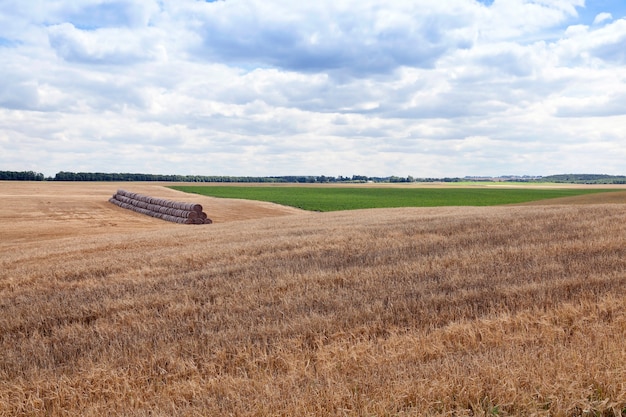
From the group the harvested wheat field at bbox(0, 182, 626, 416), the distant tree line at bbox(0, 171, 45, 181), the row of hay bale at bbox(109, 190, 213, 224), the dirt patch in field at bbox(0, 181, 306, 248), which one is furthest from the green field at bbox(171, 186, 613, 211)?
the distant tree line at bbox(0, 171, 45, 181)

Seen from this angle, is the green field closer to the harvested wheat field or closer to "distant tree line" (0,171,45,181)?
the harvested wheat field

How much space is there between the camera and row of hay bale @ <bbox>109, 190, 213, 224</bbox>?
1580 inches

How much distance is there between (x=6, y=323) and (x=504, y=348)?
8.39 metres

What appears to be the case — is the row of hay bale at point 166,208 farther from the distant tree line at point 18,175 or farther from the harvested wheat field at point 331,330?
the distant tree line at point 18,175

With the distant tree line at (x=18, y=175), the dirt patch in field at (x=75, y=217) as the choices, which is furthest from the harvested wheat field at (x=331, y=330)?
the distant tree line at (x=18, y=175)

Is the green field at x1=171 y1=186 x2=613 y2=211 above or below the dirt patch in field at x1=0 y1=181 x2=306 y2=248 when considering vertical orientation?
above

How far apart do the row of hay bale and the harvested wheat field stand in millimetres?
25393

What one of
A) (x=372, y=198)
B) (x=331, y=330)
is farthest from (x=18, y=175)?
(x=331, y=330)

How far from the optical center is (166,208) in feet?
146

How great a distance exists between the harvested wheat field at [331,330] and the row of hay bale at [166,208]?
25.4 m

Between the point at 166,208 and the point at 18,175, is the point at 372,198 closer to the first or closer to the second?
the point at 166,208

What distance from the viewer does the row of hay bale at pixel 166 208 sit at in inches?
1580

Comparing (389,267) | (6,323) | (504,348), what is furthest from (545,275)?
(6,323)

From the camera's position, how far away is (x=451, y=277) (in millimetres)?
10008
